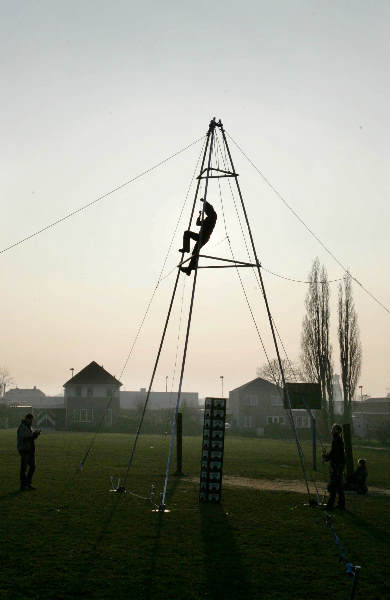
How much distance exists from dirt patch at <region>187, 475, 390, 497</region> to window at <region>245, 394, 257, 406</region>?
75801mm

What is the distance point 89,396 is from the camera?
8362 centimetres

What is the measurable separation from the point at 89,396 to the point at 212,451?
70.4 m

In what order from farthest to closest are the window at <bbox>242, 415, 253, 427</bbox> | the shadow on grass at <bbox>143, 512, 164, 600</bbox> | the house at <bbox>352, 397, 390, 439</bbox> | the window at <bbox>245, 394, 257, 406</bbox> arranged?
the window at <bbox>245, 394, 257, 406</bbox> → the window at <bbox>242, 415, 253, 427</bbox> → the house at <bbox>352, 397, 390, 439</bbox> → the shadow on grass at <bbox>143, 512, 164, 600</bbox>

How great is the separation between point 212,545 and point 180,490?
7286 mm

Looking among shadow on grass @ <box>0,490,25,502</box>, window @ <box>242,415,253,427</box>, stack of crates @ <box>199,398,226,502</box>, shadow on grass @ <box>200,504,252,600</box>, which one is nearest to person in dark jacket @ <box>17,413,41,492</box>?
shadow on grass @ <box>0,490,25,502</box>

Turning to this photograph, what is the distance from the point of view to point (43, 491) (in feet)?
54.2

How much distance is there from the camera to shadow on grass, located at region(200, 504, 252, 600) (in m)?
7.96

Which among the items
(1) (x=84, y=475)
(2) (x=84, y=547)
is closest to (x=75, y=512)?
(2) (x=84, y=547)

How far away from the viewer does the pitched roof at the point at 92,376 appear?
3339 inches

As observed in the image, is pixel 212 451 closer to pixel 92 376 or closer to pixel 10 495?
pixel 10 495

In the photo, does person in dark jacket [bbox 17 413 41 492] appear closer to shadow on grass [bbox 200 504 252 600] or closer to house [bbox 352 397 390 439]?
shadow on grass [bbox 200 504 252 600]

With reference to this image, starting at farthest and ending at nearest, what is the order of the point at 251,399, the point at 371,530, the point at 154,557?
the point at 251,399, the point at 371,530, the point at 154,557

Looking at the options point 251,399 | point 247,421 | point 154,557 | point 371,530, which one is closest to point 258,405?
point 251,399

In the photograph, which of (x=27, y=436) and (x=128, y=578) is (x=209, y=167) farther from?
(x=128, y=578)
